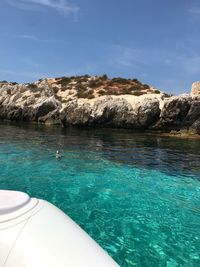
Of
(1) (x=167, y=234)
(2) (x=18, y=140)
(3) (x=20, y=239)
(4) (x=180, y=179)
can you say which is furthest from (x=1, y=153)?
(3) (x=20, y=239)

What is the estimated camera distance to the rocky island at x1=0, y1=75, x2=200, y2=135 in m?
45.1

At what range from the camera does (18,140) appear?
3188 centimetres

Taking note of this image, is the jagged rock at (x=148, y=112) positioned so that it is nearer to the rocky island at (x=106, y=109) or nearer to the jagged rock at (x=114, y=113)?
the rocky island at (x=106, y=109)

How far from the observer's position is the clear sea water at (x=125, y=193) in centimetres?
911

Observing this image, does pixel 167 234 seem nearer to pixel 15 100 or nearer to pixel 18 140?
pixel 18 140

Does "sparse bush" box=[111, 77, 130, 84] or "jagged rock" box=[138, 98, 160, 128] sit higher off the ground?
"sparse bush" box=[111, 77, 130, 84]

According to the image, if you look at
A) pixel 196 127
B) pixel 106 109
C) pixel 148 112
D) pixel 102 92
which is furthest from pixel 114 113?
pixel 102 92

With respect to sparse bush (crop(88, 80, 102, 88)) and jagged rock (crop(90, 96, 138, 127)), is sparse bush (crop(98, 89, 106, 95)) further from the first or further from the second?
jagged rock (crop(90, 96, 138, 127))

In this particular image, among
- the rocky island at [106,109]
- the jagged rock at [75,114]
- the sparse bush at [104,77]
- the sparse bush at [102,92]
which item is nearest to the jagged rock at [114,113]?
the rocky island at [106,109]

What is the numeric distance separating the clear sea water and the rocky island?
63.8 ft

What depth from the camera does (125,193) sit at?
14242 millimetres

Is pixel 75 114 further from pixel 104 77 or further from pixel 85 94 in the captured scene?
pixel 104 77

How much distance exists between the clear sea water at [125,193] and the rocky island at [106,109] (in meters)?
19.5

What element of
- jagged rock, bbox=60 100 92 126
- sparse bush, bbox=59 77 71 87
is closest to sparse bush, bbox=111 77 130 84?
sparse bush, bbox=59 77 71 87
